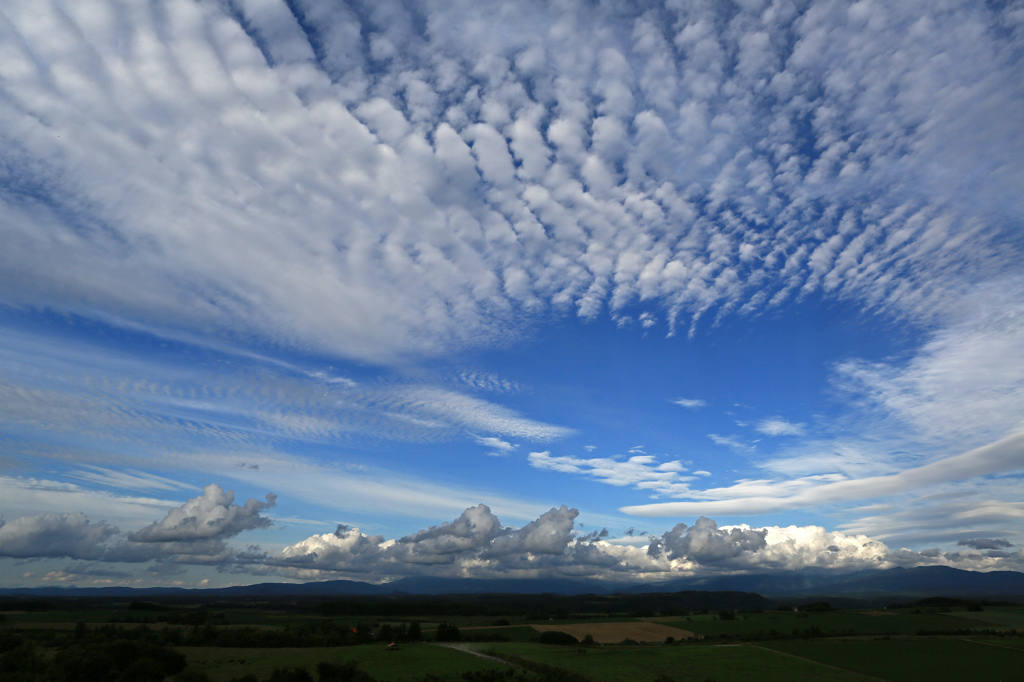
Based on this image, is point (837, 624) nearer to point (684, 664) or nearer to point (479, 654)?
point (684, 664)

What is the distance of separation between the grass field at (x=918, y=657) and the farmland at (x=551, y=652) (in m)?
0.26

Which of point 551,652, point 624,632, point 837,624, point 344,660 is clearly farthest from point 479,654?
point 837,624

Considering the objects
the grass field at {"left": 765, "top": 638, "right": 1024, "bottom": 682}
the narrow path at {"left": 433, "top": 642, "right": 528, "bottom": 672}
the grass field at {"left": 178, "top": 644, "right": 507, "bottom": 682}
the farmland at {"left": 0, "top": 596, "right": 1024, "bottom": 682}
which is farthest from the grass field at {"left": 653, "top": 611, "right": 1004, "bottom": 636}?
the grass field at {"left": 178, "top": 644, "right": 507, "bottom": 682}

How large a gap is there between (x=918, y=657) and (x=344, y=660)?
106m

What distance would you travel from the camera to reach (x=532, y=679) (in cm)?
8112

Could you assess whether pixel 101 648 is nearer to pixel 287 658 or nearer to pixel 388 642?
pixel 287 658

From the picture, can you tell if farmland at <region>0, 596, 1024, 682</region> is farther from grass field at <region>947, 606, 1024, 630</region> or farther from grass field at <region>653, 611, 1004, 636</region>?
grass field at <region>947, 606, 1024, 630</region>

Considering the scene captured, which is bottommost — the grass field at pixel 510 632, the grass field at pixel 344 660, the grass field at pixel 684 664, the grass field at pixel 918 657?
the grass field at pixel 510 632

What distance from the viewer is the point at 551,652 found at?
4473 inches

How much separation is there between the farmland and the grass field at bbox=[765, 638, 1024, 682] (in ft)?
0.85

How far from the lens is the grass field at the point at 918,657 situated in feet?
263

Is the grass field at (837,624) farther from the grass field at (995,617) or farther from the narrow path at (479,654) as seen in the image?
the narrow path at (479,654)

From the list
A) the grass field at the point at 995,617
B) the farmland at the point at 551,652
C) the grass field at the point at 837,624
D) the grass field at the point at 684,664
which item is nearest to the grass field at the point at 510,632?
the farmland at the point at 551,652

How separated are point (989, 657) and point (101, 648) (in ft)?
499
